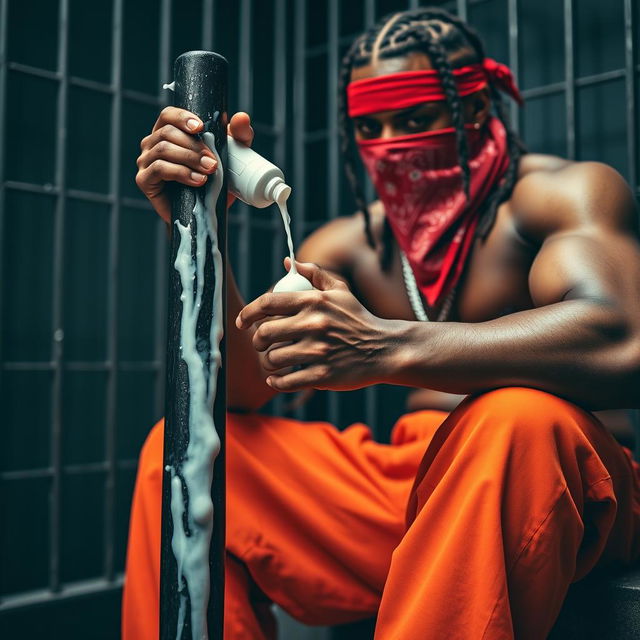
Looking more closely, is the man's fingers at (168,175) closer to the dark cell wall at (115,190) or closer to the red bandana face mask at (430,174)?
the red bandana face mask at (430,174)

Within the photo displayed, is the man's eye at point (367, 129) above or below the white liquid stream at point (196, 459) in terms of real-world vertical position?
above

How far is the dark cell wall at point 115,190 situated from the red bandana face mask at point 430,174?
47 cm

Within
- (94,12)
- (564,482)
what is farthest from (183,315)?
(94,12)

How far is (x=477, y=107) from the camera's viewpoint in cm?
160

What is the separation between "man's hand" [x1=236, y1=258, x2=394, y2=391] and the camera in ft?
3.15

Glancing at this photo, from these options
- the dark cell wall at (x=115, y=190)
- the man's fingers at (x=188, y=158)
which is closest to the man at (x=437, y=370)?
the man's fingers at (x=188, y=158)

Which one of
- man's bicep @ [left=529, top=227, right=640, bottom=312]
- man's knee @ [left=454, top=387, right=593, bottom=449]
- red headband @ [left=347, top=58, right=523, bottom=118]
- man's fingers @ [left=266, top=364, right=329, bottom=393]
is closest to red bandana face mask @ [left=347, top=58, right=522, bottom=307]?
red headband @ [left=347, top=58, right=523, bottom=118]

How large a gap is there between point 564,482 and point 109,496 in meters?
1.35

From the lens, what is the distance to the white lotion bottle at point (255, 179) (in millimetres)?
958

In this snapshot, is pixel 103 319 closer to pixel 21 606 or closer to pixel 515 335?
pixel 21 606

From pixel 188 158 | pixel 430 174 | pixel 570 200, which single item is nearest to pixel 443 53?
pixel 430 174

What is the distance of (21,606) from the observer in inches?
72.7

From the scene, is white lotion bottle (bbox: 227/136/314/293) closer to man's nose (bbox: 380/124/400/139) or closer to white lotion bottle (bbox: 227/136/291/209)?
white lotion bottle (bbox: 227/136/291/209)

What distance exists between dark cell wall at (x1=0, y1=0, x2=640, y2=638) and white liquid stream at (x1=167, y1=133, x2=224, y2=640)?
3.72 ft
